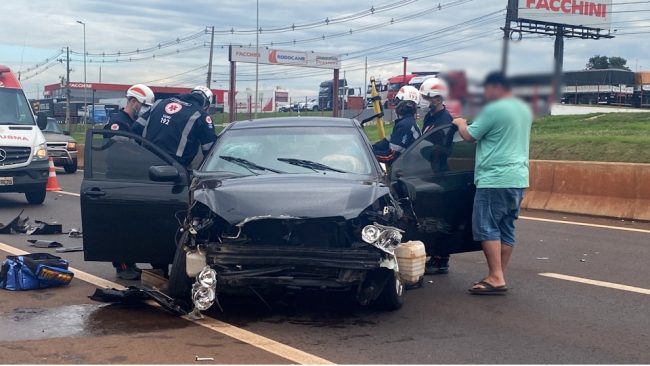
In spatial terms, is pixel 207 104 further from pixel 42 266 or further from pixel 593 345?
pixel 593 345

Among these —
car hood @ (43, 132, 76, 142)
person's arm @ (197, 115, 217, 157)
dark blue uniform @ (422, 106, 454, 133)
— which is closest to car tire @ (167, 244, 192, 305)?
person's arm @ (197, 115, 217, 157)

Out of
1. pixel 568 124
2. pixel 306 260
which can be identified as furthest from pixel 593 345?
pixel 568 124

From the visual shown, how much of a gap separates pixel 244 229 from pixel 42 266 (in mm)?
2413

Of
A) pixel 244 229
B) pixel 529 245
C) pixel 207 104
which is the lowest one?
pixel 529 245

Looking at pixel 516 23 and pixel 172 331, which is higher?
pixel 516 23

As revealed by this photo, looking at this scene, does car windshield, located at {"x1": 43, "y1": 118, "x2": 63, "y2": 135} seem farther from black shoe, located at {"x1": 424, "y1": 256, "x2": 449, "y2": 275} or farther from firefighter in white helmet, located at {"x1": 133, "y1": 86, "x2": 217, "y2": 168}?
black shoe, located at {"x1": 424, "y1": 256, "x2": 449, "y2": 275}

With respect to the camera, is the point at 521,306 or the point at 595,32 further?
the point at 521,306

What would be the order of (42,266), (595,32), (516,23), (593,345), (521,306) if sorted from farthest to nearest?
(42,266), (521,306), (593,345), (595,32), (516,23)

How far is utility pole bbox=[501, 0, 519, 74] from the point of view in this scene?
6.66 feet

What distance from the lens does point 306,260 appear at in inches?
236

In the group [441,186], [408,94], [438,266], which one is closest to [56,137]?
[408,94]

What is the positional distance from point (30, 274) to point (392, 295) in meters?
3.17

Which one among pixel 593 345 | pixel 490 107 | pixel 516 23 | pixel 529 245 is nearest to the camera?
pixel 490 107

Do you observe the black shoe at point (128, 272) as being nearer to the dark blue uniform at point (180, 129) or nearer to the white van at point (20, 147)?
the dark blue uniform at point (180, 129)
